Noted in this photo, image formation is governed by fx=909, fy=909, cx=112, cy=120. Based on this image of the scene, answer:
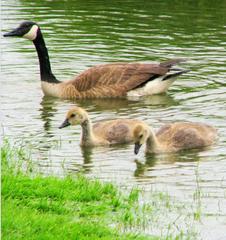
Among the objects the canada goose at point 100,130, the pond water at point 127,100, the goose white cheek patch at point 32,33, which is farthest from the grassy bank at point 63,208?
the goose white cheek patch at point 32,33

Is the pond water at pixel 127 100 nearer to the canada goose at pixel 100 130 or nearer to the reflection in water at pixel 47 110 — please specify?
the reflection in water at pixel 47 110

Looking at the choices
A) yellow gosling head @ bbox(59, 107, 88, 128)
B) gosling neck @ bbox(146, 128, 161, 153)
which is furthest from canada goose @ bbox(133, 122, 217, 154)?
yellow gosling head @ bbox(59, 107, 88, 128)

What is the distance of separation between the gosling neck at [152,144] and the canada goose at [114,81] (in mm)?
3926

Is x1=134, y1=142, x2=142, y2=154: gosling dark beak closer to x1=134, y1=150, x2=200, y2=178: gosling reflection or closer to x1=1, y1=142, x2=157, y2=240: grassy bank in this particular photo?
x1=134, y1=150, x2=200, y2=178: gosling reflection

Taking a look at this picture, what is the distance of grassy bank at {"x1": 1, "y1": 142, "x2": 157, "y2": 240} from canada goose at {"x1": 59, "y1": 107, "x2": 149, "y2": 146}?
111 inches

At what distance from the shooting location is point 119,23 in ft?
69.2

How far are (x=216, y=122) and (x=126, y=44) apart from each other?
237 inches

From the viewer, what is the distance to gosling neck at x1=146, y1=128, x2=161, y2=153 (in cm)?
1195

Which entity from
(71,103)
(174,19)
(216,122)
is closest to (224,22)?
(174,19)

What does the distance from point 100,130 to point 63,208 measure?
14.8 feet

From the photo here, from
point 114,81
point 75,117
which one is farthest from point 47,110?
point 75,117

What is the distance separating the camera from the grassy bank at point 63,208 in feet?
24.3

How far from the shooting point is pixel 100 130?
12773 mm

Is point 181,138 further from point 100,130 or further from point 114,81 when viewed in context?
point 114,81
